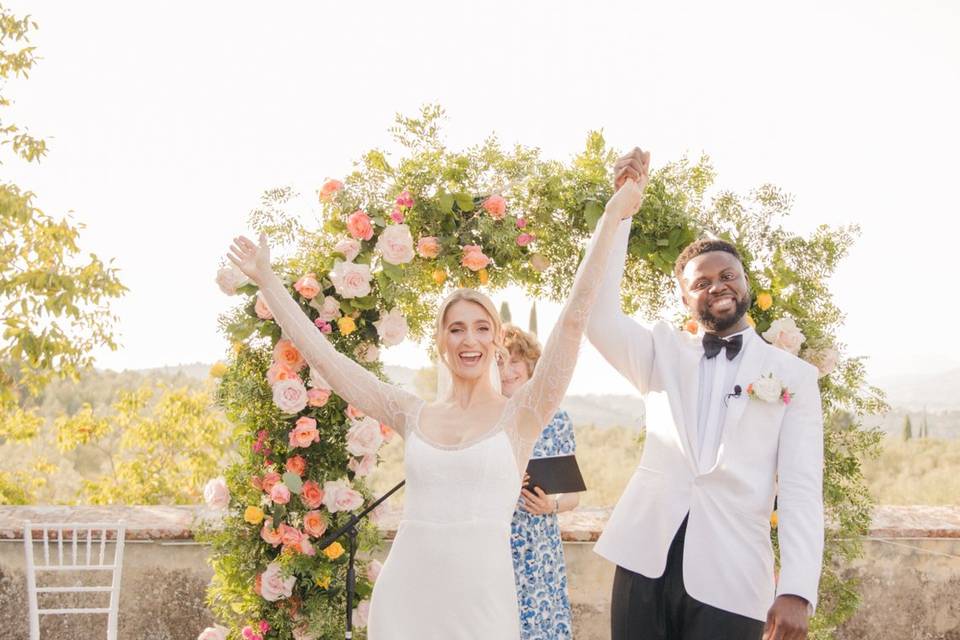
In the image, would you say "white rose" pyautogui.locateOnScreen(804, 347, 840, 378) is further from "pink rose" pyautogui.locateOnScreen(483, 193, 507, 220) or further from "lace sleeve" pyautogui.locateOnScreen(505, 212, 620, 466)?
"lace sleeve" pyautogui.locateOnScreen(505, 212, 620, 466)

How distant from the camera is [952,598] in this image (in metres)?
5.26

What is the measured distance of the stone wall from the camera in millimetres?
5168

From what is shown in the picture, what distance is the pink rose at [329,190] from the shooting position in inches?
172

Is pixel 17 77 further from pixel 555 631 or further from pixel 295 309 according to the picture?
pixel 555 631

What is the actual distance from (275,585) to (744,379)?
7.95 ft

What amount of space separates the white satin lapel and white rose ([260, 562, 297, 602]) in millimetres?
2224

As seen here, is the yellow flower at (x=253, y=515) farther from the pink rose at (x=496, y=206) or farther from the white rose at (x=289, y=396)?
the pink rose at (x=496, y=206)

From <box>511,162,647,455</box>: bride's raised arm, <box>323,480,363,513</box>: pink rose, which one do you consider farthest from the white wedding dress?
<box>323,480,363,513</box>: pink rose

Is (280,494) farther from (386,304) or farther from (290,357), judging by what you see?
(386,304)

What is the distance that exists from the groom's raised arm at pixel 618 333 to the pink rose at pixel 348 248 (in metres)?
1.58

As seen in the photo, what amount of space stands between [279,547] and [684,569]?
227cm

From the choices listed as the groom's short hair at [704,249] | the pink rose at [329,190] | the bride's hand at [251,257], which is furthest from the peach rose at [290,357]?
the groom's short hair at [704,249]

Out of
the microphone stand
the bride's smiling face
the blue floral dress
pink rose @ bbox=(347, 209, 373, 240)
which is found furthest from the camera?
pink rose @ bbox=(347, 209, 373, 240)

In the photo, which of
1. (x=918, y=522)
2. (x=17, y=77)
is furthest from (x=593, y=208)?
(x=17, y=77)
